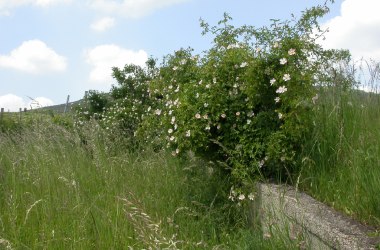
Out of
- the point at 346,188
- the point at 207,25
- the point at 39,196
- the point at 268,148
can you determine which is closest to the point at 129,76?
the point at 207,25

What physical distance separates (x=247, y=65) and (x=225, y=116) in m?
0.46

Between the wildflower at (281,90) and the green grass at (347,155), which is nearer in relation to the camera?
the green grass at (347,155)

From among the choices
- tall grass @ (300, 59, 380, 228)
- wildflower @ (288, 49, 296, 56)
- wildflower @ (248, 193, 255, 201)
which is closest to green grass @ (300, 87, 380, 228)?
tall grass @ (300, 59, 380, 228)

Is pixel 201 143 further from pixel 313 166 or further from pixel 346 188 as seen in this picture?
pixel 346 188

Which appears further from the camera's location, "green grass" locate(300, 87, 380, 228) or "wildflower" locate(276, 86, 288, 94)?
"wildflower" locate(276, 86, 288, 94)

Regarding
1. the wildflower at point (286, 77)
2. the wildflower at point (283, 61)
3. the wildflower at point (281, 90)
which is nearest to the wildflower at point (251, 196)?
the wildflower at point (281, 90)

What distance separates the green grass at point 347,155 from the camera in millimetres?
3123

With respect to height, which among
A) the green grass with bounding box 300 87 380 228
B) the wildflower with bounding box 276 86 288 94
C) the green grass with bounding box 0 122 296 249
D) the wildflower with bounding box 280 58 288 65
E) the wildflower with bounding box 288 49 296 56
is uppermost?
the wildflower with bounding box 288 49 296 56

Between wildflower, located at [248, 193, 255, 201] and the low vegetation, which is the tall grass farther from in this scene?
wildflower, located at [248, 193, 255, 201]

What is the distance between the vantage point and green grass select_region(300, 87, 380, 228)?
3.12m

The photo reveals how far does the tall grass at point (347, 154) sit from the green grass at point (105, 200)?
0.57m

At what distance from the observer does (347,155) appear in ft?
12.4

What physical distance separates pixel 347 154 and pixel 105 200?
202 centimetres

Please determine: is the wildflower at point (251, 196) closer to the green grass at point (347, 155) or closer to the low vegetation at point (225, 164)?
the low vegetation at point (225, 164)
